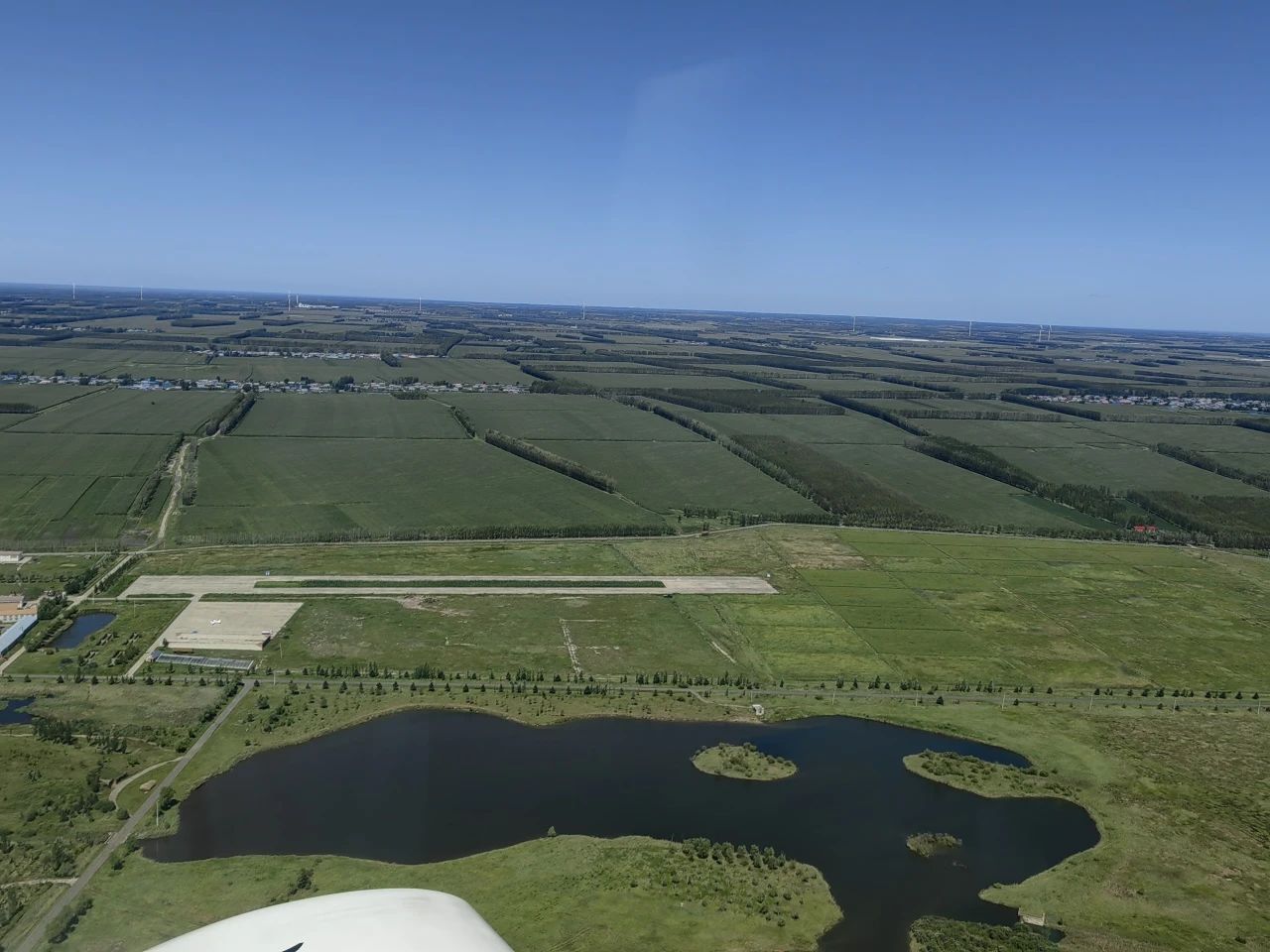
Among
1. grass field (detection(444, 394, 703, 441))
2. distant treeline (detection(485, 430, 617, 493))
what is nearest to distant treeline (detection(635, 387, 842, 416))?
grass field (detection(444, 394, 703, 441))

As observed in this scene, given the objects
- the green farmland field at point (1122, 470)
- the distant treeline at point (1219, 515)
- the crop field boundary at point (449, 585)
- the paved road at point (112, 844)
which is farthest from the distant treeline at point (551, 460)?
the distant treeline at point (1219, 515)

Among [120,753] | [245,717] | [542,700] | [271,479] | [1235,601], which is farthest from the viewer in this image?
[271,479]

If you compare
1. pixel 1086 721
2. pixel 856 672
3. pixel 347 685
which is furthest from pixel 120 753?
pixel 1086 721

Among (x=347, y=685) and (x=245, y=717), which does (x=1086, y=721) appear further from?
(x=245, y=717)

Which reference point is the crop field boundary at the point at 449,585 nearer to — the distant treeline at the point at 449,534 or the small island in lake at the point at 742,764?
the distant treeline at the point at 449,534

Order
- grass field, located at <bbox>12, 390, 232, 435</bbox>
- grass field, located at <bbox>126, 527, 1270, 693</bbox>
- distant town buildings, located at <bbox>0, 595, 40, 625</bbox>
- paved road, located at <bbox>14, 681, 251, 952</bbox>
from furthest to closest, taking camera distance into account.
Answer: grass field, located at <bbox>12, 390, 232, 435</bbox> → distant town buildings, located at <bbox>0, 595, 40, 625</bbox> → grass field, located at <bbox>126, 527, 1270, 693</bbox> → paved road, located at <bbox>14, 681, 251, 952</bbox>

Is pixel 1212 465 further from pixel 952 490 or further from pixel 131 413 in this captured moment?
pixel 131 413

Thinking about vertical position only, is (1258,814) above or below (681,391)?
below

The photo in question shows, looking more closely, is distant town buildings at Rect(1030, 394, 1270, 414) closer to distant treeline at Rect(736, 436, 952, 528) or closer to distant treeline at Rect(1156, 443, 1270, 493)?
distant treeline at Rect(1156, 443, 1270, 493)
